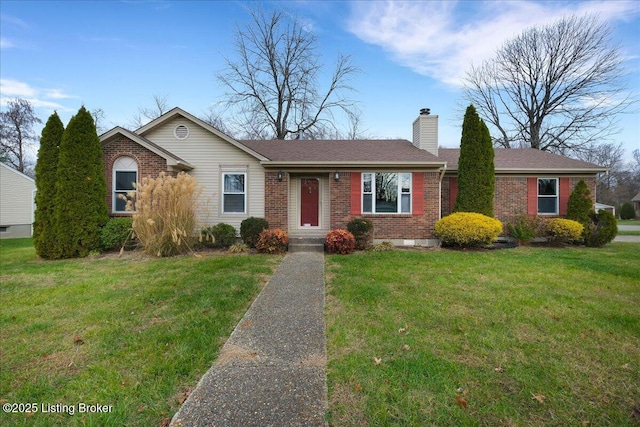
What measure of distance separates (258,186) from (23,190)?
1765cm

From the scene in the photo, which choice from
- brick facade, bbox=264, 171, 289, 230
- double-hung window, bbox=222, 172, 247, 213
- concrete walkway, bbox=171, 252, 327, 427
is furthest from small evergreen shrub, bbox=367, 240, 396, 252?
concrete walkway, bbox=171, 252, 327, 427

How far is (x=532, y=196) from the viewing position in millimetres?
12219

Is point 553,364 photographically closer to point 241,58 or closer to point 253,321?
point 253,321

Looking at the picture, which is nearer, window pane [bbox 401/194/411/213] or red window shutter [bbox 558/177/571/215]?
window pane [bbox 401/194/411/213]

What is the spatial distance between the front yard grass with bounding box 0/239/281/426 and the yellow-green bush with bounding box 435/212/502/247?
6.35m

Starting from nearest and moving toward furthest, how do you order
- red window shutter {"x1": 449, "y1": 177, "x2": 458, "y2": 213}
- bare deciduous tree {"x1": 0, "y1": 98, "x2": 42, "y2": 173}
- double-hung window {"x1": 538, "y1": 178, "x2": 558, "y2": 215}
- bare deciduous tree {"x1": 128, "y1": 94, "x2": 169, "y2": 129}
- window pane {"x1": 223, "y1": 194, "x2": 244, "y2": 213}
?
window pane {"x1": 223, "y1": 194, "x2": 244, "y2": 213} < double-hung window {"x1": 538, "y1": 178, "x2": 558, "y2": 215} < red window shutter {"x1": 449, "y1": 177, "x2": 458, "y2": 213} < bare deciduous tree {"x1": 0, "y1": 98, "x2": 42, "y2": 173} < bare deciduous tree {"x1": 128, "y1": 94, "x2": 169, "y2": 129}

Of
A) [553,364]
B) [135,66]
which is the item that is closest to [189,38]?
[135,66]

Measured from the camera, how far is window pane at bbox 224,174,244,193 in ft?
36.8

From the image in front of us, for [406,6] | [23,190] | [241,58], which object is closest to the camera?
[406,6]

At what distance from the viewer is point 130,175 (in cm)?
1053

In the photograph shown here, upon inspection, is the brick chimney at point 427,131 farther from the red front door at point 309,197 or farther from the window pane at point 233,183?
the window pane at point 233,183

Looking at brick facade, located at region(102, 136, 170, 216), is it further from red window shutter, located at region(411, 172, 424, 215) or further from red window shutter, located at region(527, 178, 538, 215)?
red window shutter, located at region(527, 178, 538, 215)

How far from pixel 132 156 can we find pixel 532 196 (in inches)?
593

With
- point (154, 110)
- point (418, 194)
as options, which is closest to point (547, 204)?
point (418, 194)
